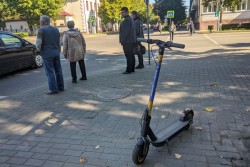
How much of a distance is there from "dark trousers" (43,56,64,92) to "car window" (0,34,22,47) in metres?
3.88

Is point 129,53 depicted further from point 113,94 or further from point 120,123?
point 120,123

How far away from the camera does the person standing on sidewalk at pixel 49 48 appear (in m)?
6.20

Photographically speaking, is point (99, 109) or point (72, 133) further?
point (99, 109)

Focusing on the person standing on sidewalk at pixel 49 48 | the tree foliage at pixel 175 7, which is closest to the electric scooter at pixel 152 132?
the person standing on sidewalk at pixel 49 48

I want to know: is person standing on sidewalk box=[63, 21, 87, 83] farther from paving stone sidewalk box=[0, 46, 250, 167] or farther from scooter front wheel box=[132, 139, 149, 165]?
scooter front wheel box=[132, 139, 149, 165]

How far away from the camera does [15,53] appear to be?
9.70 metres

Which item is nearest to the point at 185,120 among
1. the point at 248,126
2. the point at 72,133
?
the point at 248,126

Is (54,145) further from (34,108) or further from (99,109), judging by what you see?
(34,108)

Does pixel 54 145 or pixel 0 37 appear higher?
pixel 0 37

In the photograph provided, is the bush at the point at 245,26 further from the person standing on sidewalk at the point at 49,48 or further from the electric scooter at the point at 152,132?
the electric scooter at the point at 152,132

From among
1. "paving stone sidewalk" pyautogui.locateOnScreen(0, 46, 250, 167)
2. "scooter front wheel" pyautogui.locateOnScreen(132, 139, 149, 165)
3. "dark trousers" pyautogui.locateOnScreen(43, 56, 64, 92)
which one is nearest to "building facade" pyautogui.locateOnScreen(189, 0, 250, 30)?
"paving stone sidewalk" pyautogui.locateOnScreen(0, 46, 250, 167)

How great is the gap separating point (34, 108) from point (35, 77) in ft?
12.8

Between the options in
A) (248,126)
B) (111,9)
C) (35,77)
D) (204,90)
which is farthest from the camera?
(111,9)

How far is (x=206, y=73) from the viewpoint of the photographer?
805cm
